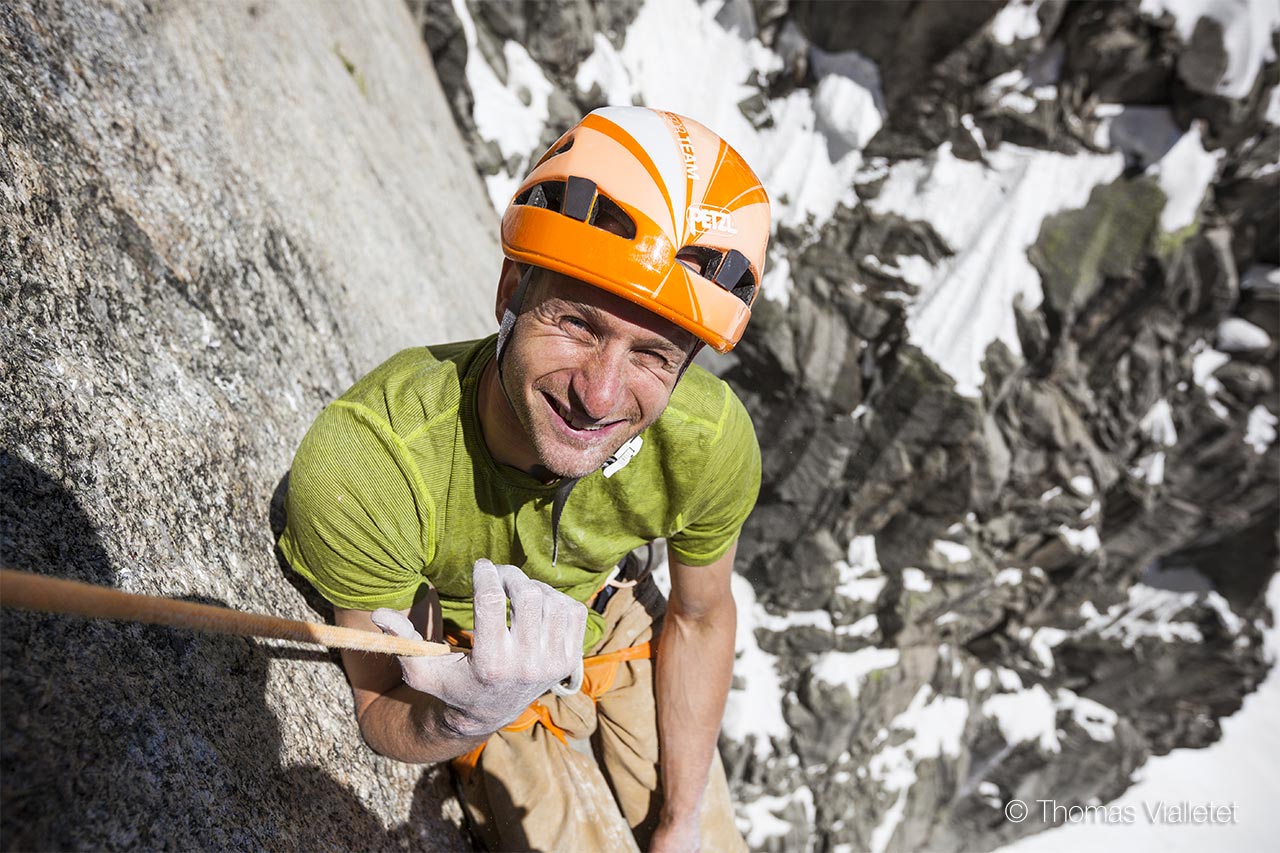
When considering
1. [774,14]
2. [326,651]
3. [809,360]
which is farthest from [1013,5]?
[326,651]

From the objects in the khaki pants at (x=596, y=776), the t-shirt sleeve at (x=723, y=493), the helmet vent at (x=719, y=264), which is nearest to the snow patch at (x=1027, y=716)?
the khaki pants at (x=596, y=776)

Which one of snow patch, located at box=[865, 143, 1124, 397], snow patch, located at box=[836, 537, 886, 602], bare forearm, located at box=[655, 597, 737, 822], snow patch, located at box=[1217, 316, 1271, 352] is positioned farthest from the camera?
snow patch, located at box=[1217, 316, 1271, 352]

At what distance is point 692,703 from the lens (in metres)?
3.60

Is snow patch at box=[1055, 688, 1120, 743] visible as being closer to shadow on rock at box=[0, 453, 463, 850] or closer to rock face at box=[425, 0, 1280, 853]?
rock face at box=[425, 0, 1280, 853]

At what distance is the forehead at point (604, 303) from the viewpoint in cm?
247

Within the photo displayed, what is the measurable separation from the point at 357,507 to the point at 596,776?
218 centimetres

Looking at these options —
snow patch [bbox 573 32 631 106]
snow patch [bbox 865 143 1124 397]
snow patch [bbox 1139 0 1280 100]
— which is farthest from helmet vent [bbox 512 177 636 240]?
snow patch [bbox 1139 0 1280 100]

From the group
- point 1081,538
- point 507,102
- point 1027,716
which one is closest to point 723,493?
point 507,102

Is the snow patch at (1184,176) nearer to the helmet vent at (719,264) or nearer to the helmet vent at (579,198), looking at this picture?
the helmet vent at (719,264)

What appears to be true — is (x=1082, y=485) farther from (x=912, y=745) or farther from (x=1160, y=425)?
(x=912, y=745)

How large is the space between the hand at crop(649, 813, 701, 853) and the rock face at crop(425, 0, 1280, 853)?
1539 centimetres

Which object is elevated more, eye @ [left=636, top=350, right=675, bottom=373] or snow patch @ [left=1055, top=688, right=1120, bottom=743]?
eye @ [left=636, top=350, right=675, bottom=373]

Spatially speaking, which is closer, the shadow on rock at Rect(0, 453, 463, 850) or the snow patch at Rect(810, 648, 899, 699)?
the shadow on rock at Rect(0, 453, 463, 850)

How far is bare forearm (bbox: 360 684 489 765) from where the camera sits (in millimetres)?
2488
